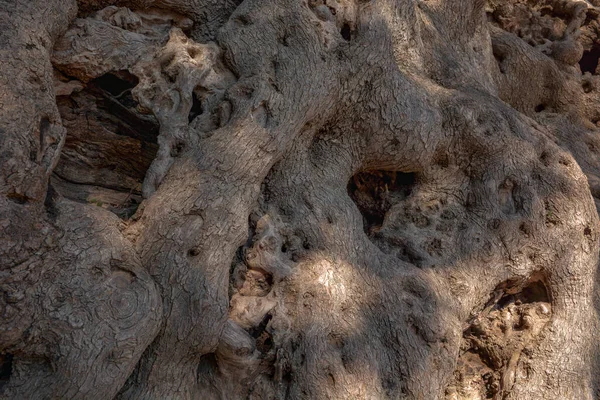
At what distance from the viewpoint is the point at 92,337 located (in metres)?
2.10

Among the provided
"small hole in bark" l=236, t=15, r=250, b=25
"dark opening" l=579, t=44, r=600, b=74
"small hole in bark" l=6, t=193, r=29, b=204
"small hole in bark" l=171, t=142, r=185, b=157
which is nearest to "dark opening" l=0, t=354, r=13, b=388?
"small hole in bark" l=6, t=193, r=29, b=204

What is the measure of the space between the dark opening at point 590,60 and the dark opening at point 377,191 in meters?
3.28

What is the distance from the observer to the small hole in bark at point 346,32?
3537mm

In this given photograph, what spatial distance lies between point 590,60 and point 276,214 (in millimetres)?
4480

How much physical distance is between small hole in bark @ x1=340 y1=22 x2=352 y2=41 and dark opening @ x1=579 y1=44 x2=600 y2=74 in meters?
3.42

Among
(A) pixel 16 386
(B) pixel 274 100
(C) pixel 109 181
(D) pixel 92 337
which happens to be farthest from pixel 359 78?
(A) pixel 16 386

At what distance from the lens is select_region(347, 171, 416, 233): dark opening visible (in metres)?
3.63

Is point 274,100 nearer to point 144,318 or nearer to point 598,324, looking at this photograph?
point 144,318

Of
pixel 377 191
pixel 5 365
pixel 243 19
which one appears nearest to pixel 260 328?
pixel 5 365

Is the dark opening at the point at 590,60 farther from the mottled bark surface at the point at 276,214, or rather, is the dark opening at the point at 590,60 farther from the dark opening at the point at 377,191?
the dark opening at the point at 377,191

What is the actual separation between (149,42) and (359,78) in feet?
3.70

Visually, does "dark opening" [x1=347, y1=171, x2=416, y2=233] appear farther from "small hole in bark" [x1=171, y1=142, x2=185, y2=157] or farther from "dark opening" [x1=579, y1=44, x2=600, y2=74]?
"dark opening" [x1=579, y1=44, x2=600, y2=74]

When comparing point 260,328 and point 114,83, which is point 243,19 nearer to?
point 114,83

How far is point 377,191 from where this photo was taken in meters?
3.70
